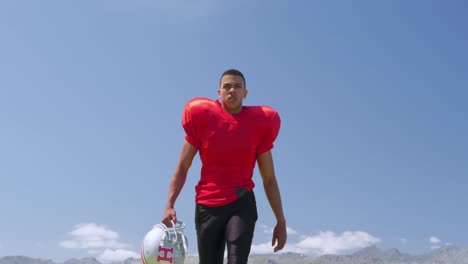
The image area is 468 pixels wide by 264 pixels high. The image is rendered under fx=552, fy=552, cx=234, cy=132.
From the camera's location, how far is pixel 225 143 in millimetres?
8891

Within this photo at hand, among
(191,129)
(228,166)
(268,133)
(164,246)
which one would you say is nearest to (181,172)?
(191,129)

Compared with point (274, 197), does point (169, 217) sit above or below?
below

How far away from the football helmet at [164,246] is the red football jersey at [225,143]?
2.31 ft

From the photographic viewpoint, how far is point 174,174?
30.8 feet

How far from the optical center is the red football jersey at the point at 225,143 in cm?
887

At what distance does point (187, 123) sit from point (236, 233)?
2046 millimetres

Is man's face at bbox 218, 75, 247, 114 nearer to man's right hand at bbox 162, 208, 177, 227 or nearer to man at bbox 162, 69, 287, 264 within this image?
man at bbox 162, 69, 287, 264

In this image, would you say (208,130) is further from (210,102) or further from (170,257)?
(170,257)

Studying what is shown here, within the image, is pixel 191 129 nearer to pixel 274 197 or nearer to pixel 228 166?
pixel 228 166

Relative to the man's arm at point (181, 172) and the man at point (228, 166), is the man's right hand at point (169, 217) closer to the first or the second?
the man at point (228, 166)

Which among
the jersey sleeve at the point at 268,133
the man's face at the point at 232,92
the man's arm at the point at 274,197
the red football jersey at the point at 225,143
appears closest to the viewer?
the red football jersey at the point at 225,143

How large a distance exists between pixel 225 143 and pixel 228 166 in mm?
375

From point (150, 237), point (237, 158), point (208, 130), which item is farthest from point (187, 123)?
point (150, 237)

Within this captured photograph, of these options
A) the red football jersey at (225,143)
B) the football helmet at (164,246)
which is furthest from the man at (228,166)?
the football helmet at (164,246)
